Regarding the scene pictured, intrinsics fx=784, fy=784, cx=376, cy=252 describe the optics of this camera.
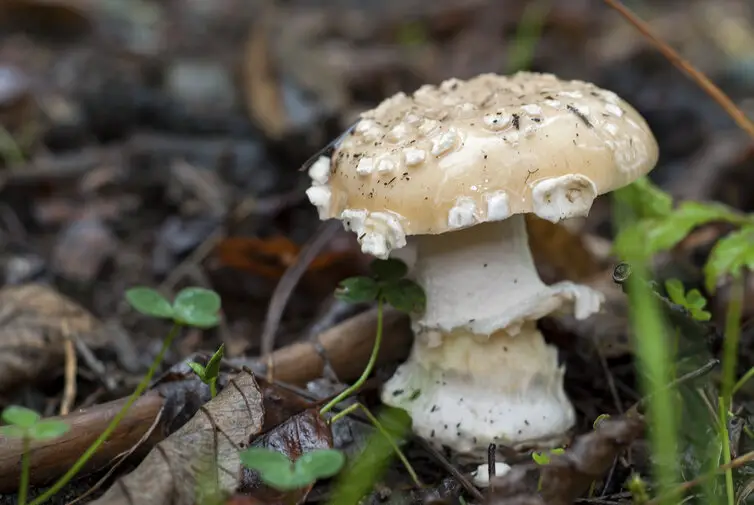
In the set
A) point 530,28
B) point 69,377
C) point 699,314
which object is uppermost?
point 699,314

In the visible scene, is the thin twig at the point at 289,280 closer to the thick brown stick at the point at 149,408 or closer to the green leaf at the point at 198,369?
the thick brown stick at the point at 149,408

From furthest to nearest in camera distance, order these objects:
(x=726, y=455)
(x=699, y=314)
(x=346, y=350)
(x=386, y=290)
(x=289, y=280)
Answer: (x=289, y=280), (x=346, y=350), (x=386, y=290), (x=699, y=314), (x=726, y=455)

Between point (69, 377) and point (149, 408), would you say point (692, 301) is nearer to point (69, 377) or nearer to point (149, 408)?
point (149, 408)

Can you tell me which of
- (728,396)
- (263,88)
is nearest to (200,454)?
(728,396)

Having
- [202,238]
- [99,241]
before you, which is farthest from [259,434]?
[99,241]

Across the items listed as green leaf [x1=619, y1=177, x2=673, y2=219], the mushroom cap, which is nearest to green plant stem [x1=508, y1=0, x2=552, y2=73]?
green leaf [x1=619, y1=177, x2=673, y2=219]

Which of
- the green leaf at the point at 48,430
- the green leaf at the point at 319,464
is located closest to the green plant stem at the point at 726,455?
the green leaf at the point at 319,464

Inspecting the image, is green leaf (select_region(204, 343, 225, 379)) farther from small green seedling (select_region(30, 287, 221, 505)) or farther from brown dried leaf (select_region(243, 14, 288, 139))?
brown dried leaf (select_region(243, 14, 288, 139))
